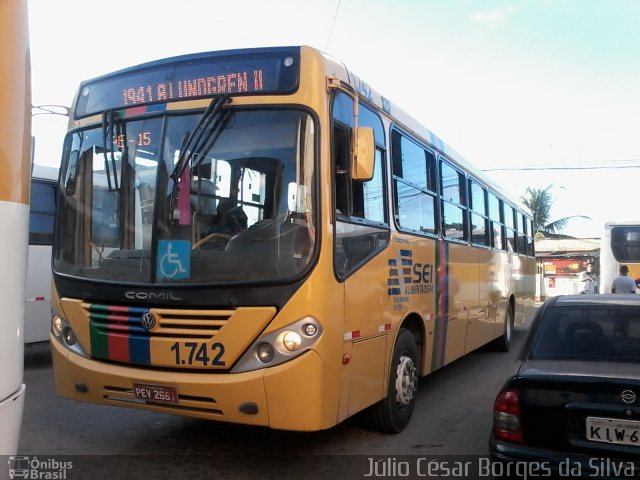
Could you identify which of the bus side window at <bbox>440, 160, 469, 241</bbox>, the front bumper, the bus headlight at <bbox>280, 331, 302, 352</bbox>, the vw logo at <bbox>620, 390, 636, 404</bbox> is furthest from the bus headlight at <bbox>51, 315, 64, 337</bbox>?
the bus side window at <bbox>440, 160, 469, 241</bbox>

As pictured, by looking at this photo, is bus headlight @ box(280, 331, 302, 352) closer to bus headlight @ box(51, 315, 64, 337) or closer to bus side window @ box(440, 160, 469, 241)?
bus headlight @ box(51, 315, 64, 337)

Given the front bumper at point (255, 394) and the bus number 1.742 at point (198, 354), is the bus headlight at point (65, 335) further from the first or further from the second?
the bus number 1.742 at point (198, 354)

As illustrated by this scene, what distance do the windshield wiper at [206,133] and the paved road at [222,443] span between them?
2.31 m

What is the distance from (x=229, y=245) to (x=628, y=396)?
2.77 m

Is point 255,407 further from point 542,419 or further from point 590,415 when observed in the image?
point 590,415

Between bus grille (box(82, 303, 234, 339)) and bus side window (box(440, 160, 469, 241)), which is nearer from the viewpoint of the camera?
bus grille (box(82, 303, 234, 339))

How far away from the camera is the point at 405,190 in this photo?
6.23m

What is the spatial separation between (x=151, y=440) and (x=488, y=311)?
5921 millimetres

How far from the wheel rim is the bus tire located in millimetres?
5747

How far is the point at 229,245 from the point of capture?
178 inches

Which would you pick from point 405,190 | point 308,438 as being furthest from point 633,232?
point 308,438

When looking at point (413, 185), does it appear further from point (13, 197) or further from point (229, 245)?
point (13, 197)

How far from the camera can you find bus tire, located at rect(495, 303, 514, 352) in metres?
11.4

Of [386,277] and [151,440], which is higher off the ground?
[386,277]
